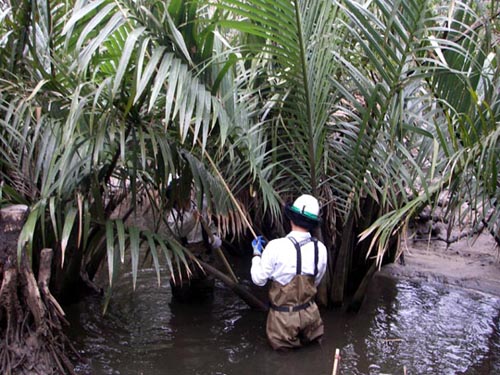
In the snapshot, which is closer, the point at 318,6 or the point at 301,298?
the point at 318,6

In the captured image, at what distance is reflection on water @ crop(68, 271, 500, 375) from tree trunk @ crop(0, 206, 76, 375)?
19.5 inches

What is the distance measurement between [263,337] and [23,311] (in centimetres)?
173

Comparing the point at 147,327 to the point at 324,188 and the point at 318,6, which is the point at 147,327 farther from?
the point at 318,6

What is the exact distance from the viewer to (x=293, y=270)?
3.45 metres

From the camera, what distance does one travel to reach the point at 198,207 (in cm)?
328

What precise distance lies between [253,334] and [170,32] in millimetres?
2250

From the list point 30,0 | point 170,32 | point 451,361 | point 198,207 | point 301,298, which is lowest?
point 451,361

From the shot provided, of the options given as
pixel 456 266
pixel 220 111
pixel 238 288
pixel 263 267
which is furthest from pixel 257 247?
pixel 456 266

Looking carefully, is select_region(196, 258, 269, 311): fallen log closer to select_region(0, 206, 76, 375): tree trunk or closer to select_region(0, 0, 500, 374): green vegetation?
select_region(0, 0, 500, 374): green vegetation

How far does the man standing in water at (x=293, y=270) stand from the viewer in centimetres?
342

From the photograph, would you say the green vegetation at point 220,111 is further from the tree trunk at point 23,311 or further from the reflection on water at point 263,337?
the reflection on water at point 263,337

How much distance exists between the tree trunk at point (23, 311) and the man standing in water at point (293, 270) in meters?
1.24

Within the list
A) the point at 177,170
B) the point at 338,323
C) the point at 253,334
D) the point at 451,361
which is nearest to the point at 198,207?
the point at 177,170

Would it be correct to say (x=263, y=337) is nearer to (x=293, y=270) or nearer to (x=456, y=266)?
(x=293, y=270)
